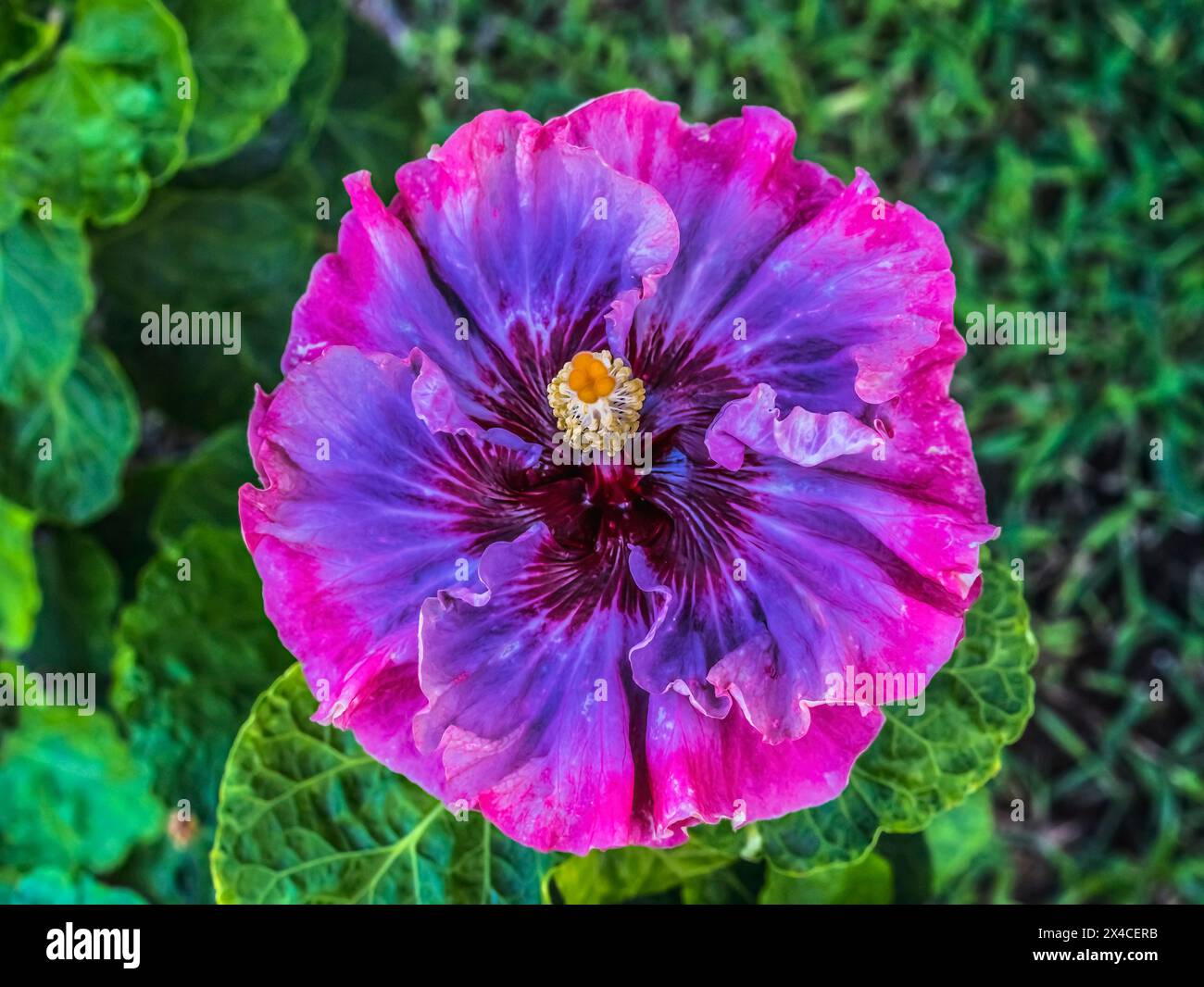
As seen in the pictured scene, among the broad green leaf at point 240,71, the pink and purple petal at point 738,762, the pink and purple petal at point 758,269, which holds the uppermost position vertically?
the broad green leaf at point 240,71

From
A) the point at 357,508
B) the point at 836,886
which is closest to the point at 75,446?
the point at 357,508

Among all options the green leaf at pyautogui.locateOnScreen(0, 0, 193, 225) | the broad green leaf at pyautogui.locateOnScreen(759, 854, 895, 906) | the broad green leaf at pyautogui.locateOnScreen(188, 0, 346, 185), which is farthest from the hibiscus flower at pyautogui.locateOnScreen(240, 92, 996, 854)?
the broad green leaf at pyautogui.locateOnScreen(188, 0, 346, 185)

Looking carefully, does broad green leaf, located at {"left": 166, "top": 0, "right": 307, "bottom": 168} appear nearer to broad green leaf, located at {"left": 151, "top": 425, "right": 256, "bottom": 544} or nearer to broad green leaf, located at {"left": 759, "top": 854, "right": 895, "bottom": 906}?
broad green leaf, located at {"left": 151, "top": 425, "right": 256, "bottom": 544}

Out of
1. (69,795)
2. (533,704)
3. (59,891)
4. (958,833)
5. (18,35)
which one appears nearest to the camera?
(533,704)

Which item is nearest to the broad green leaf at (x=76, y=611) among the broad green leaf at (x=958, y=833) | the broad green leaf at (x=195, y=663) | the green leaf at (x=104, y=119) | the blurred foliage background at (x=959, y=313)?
the blurred foliage background at (x=959, y=313)

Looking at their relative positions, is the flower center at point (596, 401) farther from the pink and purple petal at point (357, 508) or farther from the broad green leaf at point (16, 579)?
the broad green leaf at point (16, 579)

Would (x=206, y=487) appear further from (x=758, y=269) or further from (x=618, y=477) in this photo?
(x=758, y=269)
